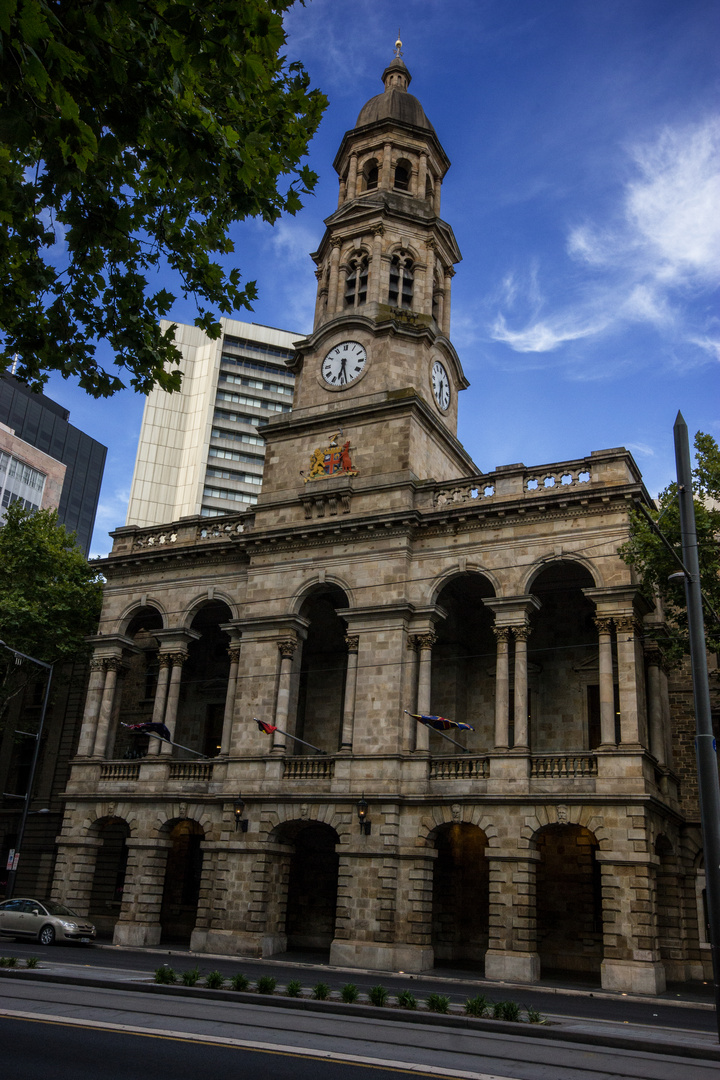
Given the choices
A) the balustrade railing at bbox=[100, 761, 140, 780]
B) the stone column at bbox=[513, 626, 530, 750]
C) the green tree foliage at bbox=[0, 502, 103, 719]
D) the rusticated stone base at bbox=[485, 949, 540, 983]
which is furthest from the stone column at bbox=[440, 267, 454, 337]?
the rusticated stone base at bbox=[485, 949, 540, 983]

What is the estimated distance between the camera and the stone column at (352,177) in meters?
41.1

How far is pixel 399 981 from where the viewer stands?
23.5 metres

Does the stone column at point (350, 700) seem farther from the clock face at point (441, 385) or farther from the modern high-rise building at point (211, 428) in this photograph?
the modern high-rise building at point (211, 428)

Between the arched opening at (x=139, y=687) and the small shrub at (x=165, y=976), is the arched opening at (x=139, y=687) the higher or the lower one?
the higher one

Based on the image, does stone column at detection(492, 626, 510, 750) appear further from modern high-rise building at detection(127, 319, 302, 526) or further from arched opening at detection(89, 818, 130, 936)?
modern high-rise building at detection(127, 319, 302, 526)

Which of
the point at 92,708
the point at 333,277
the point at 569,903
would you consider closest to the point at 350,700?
Result: the point at 569,903

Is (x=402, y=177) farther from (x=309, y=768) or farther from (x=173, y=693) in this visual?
(x=309, y=768)

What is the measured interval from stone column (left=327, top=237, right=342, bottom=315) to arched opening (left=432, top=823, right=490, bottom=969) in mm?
22166

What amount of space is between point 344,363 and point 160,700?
15438 millimetres

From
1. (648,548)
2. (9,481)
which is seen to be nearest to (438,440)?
(648,548)

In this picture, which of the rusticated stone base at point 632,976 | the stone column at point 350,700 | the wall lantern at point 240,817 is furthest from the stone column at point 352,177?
the rusticated stone base at point 632,976

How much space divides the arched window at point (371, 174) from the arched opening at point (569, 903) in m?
29.6

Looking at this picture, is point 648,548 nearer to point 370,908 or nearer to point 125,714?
point 370,908

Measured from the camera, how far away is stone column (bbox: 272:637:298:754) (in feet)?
101
